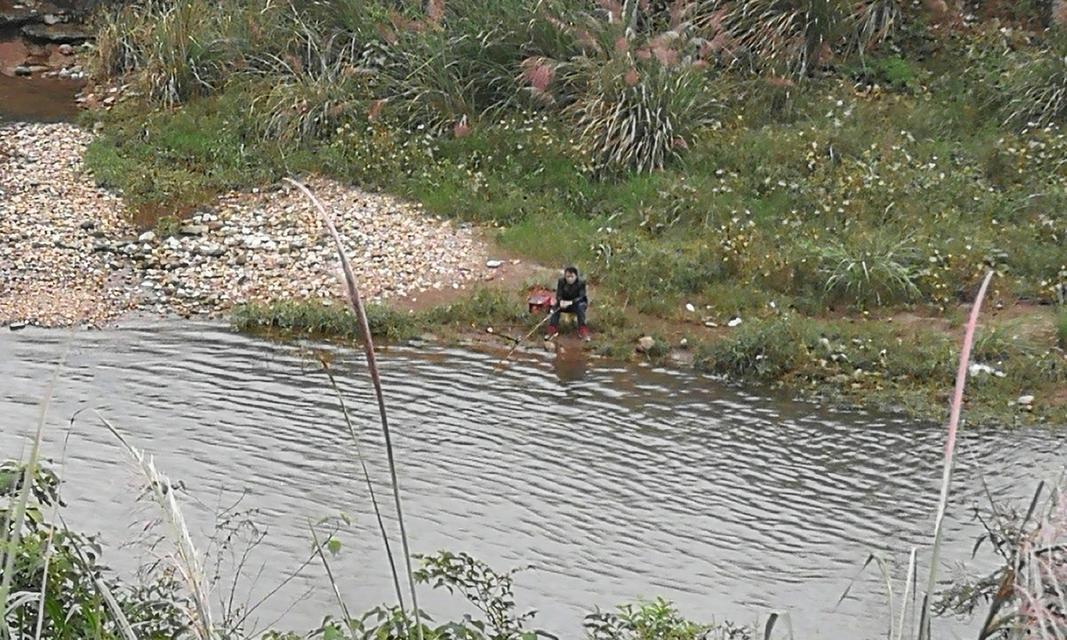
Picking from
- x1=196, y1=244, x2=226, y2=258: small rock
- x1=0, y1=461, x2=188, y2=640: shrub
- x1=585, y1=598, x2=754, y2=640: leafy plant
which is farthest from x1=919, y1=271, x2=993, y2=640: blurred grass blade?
x1=196, y1=244, x2=226, y2=258: small rock

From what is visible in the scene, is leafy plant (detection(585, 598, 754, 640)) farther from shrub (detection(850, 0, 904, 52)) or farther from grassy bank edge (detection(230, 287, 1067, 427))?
shrub (detection(850, 0, 904, 52))

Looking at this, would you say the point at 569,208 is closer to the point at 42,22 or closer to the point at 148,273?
the point at 148,273

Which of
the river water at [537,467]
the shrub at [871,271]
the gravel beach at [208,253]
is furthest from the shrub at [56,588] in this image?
the shrub at [871,271]

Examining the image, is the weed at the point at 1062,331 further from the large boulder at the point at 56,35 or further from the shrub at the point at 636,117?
the large boulder at the point at 56,35

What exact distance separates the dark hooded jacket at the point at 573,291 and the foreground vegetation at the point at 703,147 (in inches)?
16.1

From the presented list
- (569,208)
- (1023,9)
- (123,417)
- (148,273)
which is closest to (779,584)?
(123,417)

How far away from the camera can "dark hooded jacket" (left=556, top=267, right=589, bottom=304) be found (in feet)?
34.6

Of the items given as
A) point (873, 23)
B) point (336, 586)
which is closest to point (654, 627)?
point (336, 586)

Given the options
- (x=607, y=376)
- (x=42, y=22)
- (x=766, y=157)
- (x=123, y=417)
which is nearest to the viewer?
(x=123, y=417)

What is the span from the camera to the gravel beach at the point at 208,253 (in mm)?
11500

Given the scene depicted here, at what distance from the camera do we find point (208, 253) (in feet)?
Answer: 40.3

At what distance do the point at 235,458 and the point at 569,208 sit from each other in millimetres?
5000

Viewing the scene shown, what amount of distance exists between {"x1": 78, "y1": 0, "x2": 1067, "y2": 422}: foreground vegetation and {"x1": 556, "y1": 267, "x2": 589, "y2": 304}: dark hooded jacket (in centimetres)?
41

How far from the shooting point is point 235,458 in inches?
339
